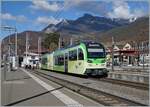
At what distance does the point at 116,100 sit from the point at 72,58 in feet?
80.4

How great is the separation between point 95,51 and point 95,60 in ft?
2.76

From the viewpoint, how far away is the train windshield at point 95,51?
36.9m

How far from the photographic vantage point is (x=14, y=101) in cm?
1761

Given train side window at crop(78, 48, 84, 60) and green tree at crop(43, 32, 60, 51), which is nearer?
train side window at crop(78, 48, 84, 60)

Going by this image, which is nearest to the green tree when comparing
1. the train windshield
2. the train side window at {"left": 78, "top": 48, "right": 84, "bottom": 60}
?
the train side window at {"left": 78, "top": 48, "right": 84, "bottom": 60}

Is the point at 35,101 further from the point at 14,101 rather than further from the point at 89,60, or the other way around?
the point at 89,60

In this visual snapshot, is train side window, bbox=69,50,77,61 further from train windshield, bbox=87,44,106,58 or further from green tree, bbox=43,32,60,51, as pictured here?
green tree, bbox=43,32,60,51

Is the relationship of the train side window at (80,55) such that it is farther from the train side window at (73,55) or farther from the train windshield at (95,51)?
the train side window at (73,55)

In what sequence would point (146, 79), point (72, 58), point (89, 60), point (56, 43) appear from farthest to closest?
point (56, 43), point (72, 58), point (89, 60), point (146, 79)

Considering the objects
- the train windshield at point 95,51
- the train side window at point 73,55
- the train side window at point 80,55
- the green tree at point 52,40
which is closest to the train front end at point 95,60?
the train windshield at point 95,51

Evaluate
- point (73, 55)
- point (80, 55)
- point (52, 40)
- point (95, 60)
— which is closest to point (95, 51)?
point (95, 60)

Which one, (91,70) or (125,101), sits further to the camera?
(91,70)

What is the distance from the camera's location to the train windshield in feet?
121

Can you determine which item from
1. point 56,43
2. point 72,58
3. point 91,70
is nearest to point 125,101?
point 91,70
